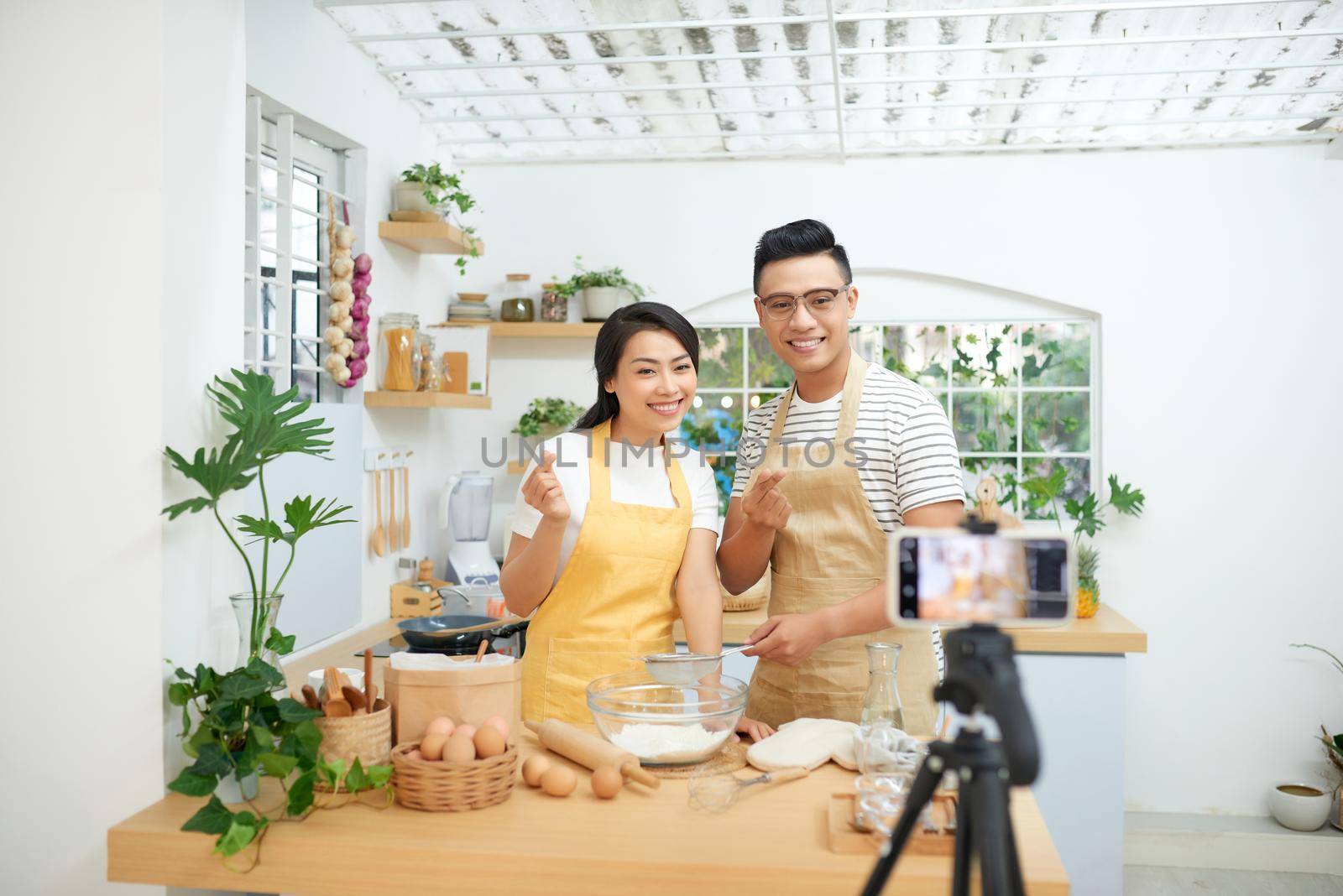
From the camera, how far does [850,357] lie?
81.5 inches

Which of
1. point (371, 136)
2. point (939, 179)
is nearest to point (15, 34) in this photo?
point (371, 136)

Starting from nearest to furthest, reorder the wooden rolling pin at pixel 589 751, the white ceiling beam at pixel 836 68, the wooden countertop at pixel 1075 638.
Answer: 1. the wooden rolling pin at pixel 589 751
2. the white ceiling beam at pixel 836 68
3. the wooden countertop at pixel 1075 638

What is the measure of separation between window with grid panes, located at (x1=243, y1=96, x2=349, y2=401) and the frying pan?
0.81 metres

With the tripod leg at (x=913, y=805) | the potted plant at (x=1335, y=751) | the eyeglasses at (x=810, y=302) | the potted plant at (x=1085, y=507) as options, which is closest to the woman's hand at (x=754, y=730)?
the eyeglasses at (x=810, y=302)

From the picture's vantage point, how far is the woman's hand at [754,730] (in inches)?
68.0

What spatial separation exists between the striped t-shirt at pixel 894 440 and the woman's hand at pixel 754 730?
0.48 metres

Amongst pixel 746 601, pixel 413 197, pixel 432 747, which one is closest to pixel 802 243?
pixel 432 747

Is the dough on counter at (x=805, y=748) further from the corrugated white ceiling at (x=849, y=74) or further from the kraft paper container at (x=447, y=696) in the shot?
the corrugated white ceiling at (x=849, y=74)

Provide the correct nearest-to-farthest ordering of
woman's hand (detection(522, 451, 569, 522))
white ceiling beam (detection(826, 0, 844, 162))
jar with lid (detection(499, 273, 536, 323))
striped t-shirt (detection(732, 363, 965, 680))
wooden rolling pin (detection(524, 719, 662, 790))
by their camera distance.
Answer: wooden rolling pin (detection(524, 719, 662, 790)) → woman's hand (detection(522, 451, 569, 522)) → striped t-shirt (detection(732, 363, 965, 680)) → white ceiling beam (detection(826, 0, 844, 162)) → jar with lid (detection(499, 273, 536, 323))

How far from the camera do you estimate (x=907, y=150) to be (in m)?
3.98

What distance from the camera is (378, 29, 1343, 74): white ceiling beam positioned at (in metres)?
2.82

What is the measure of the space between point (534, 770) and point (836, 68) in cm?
238

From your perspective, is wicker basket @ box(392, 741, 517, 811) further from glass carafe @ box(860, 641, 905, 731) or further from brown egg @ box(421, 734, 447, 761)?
glass carafe @ box(860, 641, 905, 731)

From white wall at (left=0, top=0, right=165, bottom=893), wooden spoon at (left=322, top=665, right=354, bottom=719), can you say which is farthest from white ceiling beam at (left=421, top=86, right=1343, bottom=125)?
wooden spoon at (left=322, top=665, right=354, bottom=719)
